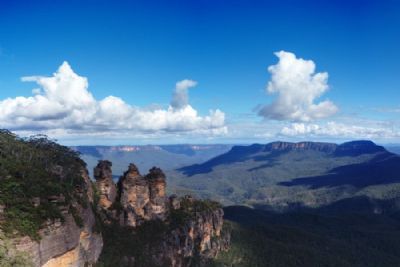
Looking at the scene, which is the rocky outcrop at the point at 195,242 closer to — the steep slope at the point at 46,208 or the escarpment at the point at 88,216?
the escarpment at the point at 88,216

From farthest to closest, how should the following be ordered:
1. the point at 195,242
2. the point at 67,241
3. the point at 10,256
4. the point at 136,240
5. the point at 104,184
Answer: the point at 195,242 < the point at 104,184 < the point at 136,240 < the point at 67,241 < the point at 10,256

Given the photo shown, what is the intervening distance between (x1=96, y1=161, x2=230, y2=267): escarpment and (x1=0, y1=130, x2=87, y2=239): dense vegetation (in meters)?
13.9

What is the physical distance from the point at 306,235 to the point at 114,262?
117m

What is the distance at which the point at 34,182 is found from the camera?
68.8 m

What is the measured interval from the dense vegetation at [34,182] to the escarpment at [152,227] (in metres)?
13.9

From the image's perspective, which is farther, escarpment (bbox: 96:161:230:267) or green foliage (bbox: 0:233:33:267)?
escarpment (bbox: 96:161:230:267)

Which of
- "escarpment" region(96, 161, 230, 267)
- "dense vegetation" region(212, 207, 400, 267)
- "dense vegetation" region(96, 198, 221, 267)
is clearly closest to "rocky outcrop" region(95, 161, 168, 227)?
"escarpment" region(96, 161, 230, 267)

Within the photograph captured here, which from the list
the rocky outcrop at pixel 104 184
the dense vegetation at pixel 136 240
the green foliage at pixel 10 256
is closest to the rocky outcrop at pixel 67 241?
the green foliage at pixel 10 256

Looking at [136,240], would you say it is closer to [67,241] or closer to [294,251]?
[67,241]

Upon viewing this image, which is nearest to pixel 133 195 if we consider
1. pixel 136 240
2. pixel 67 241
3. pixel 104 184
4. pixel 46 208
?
pixel 104 184

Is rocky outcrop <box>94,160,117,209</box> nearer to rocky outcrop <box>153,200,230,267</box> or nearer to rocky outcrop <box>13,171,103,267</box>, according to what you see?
rocky outcrop <box>13,171,103,267</box>

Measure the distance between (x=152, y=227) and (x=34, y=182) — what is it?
1814 inches

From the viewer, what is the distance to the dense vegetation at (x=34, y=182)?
57875mm

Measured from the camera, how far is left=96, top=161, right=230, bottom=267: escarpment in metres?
95.5
